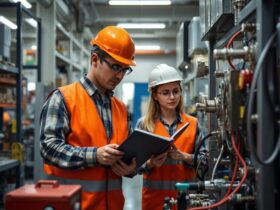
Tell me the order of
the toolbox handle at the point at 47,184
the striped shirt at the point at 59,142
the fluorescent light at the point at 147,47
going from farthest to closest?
the fluorescent light at the point at 147,47
the striped shirt at the point at 59,142
the toolbox handle at the point at 47,184

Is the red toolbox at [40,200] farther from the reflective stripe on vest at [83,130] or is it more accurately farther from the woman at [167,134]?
the woman at [167,134]

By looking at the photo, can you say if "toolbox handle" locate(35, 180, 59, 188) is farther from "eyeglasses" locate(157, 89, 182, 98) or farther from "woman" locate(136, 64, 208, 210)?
"eyeglasses" locate(157, 89, 182, 98)

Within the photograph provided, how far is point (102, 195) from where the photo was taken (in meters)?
1.66

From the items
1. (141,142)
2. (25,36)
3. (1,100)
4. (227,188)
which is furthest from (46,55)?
(25,36)

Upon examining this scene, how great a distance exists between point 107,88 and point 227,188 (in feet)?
2.58

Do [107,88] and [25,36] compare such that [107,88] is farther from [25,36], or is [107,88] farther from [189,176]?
[25,36]

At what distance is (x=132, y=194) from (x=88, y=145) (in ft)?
13.3

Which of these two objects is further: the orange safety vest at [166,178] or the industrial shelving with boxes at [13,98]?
the industrial shelving with boxes at [13,98]

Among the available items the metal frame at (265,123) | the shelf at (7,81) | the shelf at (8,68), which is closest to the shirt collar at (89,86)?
the metal frame at (265,123)

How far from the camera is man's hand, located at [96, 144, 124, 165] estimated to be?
1510 millimetres

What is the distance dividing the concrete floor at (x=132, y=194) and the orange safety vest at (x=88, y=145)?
314cm

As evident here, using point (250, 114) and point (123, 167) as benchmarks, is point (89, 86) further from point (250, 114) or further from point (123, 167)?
point (250, 114)

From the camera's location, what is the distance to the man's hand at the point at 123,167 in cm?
164

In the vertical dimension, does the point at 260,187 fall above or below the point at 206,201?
above
